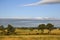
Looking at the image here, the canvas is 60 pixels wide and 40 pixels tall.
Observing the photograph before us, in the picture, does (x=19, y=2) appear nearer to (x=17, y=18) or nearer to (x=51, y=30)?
(x=17, y=18)

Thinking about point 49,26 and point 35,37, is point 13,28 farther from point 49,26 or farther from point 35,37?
point 49,26

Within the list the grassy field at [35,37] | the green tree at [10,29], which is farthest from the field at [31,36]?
the green tree at [10,29]

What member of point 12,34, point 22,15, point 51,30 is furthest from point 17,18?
point 51,30

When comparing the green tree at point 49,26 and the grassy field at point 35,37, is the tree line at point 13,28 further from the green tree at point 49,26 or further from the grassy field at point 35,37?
the grassy field at point 35,37

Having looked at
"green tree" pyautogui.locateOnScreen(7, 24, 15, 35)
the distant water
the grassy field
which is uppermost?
the distant water

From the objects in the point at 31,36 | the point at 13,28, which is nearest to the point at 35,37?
the point at 31,36

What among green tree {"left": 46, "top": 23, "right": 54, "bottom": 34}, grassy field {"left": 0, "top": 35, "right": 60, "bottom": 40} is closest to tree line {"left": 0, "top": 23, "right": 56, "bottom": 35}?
green tree {"left": 46, "top": 23, "right": 54, "bottom": 34}

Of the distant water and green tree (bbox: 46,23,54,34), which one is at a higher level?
the distant water

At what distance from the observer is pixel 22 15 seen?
5027 mm

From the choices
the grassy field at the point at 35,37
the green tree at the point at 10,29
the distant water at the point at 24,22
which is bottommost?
the grassy field at the point at 35,37

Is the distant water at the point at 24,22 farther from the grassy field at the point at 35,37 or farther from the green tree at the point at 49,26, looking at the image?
A: the grassy field at the point at 35,37

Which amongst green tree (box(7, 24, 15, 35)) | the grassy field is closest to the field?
the grassy field

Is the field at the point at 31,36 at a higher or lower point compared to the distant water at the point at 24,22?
lower

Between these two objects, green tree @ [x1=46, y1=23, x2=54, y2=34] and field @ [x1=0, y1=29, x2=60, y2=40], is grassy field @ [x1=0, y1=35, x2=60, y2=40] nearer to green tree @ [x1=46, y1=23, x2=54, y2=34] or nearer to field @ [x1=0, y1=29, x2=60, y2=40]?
field @ [x1=0, y1=29, x2=60, y2=40]
